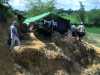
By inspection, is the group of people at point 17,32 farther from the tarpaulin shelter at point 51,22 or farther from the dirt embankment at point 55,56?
the tarpaulin shelter at point 51,22

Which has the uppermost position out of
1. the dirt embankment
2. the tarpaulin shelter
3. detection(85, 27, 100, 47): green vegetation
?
the tarpaulin shelter

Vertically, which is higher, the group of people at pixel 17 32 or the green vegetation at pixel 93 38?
the group of people at pixel 17 32

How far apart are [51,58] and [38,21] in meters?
5.36

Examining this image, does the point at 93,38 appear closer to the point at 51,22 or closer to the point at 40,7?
the point at 40,7

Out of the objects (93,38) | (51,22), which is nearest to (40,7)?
(93,38)

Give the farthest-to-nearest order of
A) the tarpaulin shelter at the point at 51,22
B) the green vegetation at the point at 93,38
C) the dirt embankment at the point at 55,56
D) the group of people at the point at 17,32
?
the green vegetation at the point at 93,38 → the tarpaulin shelter at the point at 51,22 → the dirt embankment at the point at 55,56 → the group of people at the point at 17,32

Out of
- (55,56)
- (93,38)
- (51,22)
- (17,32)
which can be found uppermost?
(17,32)

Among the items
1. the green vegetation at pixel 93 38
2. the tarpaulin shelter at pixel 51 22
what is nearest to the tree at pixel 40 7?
the green vegetation at pixel 93 38

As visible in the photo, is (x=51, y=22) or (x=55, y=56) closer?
(x=55, y=56)

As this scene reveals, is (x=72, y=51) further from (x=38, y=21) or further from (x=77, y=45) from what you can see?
(x=38, y=21)

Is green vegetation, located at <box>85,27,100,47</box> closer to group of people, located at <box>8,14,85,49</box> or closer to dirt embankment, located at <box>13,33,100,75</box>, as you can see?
dirt embankment, located at <box>13,33,100,75</box>

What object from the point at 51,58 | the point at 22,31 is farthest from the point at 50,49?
the point at 22,31

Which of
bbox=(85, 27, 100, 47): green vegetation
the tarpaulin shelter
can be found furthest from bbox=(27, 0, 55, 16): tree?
the tarpaulin shelter

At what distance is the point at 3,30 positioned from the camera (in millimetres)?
24969
